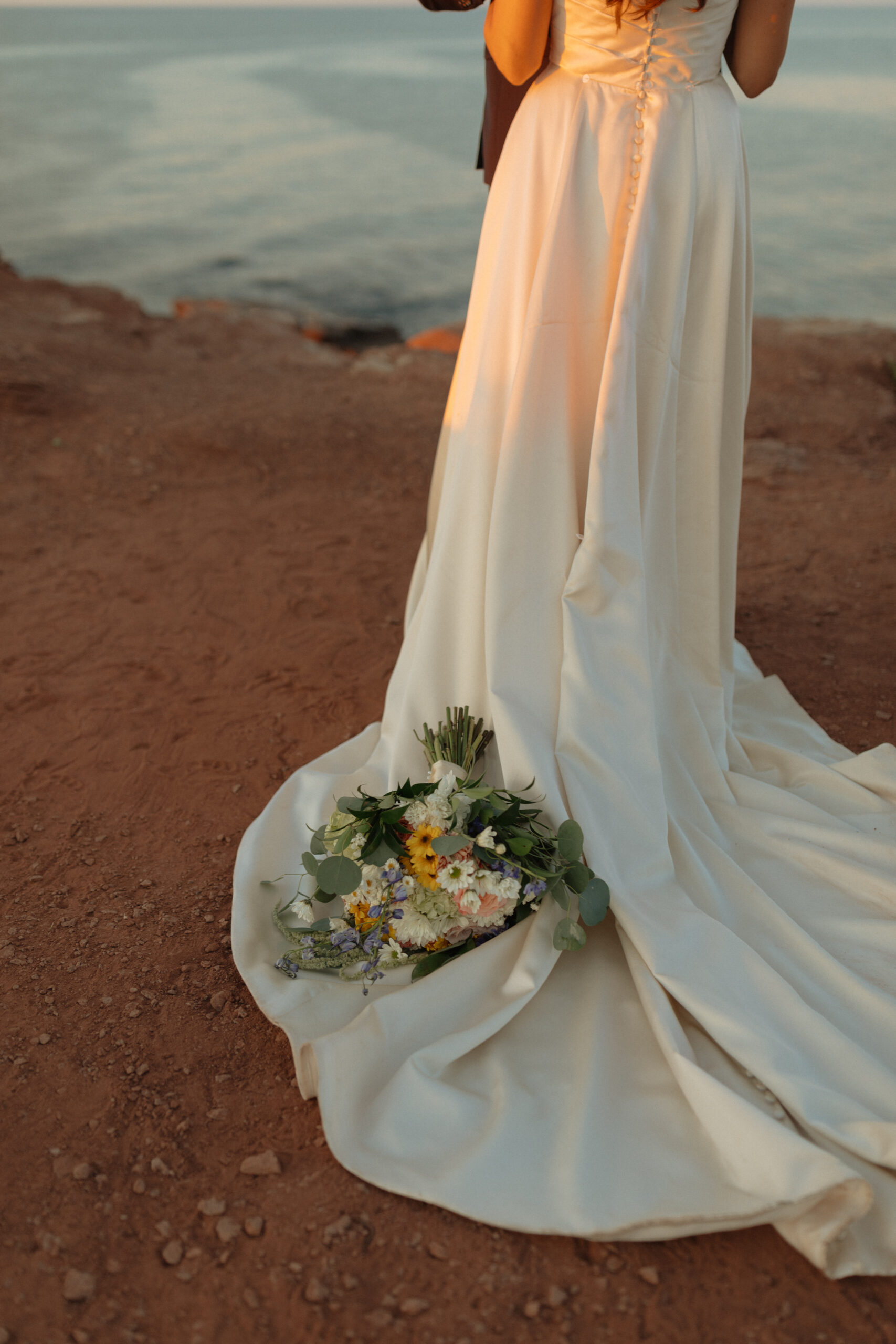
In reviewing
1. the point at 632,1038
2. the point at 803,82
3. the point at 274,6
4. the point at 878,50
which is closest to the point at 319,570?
the point at 632,1038

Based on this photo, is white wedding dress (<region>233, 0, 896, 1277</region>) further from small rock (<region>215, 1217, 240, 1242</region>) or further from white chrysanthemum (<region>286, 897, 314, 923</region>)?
small rock (<region>215, 1217, 240, 1242</region>)

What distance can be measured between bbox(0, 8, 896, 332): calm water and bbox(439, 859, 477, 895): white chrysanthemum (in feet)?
32.2

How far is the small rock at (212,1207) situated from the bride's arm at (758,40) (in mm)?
2655

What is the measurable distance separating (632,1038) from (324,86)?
3657 cm

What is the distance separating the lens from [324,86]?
3281 centimetres

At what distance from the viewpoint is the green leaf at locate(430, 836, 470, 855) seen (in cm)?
222

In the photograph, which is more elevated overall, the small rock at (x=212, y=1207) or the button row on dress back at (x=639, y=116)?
the button row on dress back at (x=639, y=116)

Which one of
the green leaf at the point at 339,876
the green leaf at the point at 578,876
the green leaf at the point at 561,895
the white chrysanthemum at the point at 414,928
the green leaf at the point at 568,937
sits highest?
the green leaf at the point at 578,876

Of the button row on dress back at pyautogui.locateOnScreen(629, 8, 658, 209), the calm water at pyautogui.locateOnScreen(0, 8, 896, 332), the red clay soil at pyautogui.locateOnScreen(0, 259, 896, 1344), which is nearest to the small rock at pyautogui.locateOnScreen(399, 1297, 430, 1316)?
the red clay soil at pyautogui.locateOnScreen(0, 259, 896, 1344)

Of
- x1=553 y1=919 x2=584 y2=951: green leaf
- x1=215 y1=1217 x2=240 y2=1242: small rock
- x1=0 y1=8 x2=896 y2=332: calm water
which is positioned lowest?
x1=0 y1=8 x2=896 y2=332: calm water

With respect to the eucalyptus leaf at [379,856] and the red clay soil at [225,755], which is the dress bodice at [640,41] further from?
the red clay soil at [225,755]

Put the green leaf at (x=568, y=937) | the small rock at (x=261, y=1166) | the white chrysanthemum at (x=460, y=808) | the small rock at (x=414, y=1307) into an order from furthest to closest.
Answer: the white chrysanthemum at (x=460, y=808)
the green leaf at (x=568, y=937)
the small rock at (x=261, y=1166)
the small rock at (x=414, y=1307)

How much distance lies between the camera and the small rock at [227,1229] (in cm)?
187

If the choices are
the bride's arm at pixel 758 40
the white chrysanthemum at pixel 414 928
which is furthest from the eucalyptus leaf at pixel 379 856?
the bride's arm at pixel 758 40
